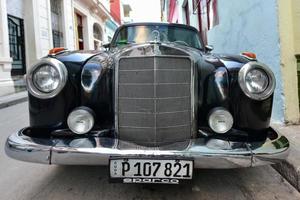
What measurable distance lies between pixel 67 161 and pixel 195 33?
2.70m

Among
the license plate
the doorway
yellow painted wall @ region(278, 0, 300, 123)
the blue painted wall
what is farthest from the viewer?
the doorway

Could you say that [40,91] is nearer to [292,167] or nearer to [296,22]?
[292,167]

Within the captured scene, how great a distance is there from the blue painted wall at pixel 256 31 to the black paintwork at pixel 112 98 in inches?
69.9

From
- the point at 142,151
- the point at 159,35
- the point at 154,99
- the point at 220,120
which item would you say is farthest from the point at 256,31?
the point at 142,151

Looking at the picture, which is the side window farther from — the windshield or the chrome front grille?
the chrome front grille

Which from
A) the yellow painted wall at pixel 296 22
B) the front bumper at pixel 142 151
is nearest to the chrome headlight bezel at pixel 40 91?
the front bumper at pixel 142 151

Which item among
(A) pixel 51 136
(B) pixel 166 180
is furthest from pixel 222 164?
(A) pixel 51 136

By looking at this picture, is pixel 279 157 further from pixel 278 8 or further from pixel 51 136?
pixel 278 8

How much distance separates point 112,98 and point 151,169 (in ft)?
2.06

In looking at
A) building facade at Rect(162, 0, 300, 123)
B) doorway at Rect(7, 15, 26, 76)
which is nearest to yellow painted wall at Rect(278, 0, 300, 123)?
building facade at Rect(162, 0, 300, 123)

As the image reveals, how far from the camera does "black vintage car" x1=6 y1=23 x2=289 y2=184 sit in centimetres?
220

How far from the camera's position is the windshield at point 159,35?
4.00 metres

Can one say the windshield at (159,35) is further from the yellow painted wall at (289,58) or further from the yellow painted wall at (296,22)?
the yellow painted wall at (296,22)

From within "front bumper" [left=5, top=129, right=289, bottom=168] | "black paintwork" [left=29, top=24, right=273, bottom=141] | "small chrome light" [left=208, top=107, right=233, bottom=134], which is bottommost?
"front bumper" [left=5, top=129, right=289, bottom=168]
